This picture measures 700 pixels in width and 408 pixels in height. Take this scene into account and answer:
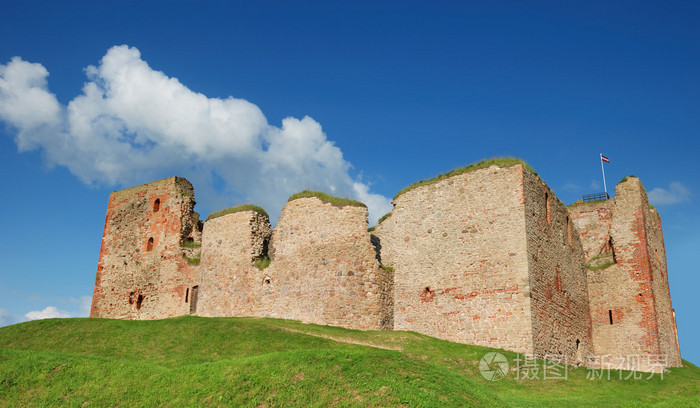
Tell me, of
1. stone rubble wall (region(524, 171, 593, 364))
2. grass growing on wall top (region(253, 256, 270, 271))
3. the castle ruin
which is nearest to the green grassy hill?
the castle ruin

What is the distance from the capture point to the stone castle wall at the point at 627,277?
2798cm

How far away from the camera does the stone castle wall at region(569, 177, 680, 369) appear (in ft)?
91.8

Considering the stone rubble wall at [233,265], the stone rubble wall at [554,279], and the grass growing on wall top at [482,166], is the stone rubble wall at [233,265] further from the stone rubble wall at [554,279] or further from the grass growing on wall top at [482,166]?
the stone rubble wall at [554,279]

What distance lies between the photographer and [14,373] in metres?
15.8

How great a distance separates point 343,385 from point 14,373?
914 centimetres

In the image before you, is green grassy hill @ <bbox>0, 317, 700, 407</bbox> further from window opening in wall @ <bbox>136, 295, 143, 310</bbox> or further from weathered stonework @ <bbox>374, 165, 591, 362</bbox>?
window opening in wall @ <bbox>136, 295, 143, 310</bbox>

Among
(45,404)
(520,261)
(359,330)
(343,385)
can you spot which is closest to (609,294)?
(520,261)

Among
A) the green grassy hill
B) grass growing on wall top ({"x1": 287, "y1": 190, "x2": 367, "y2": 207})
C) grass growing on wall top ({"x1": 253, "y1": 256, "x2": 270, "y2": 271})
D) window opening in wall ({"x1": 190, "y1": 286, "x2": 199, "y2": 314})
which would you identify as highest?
grass growing on wall top ({"x1": 287, "y1": 190, "x2": 367, "y2": 207})

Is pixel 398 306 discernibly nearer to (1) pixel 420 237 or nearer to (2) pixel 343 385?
(1) pixel 420 237

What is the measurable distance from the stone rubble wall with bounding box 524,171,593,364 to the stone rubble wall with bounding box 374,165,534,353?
59 cm

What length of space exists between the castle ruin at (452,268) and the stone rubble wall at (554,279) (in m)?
0.09

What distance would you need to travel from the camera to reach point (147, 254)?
111 ft

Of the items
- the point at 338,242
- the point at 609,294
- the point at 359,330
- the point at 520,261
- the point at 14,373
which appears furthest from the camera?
the point at 609,294

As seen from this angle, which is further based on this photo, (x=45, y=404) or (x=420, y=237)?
(x=420, y=237)
